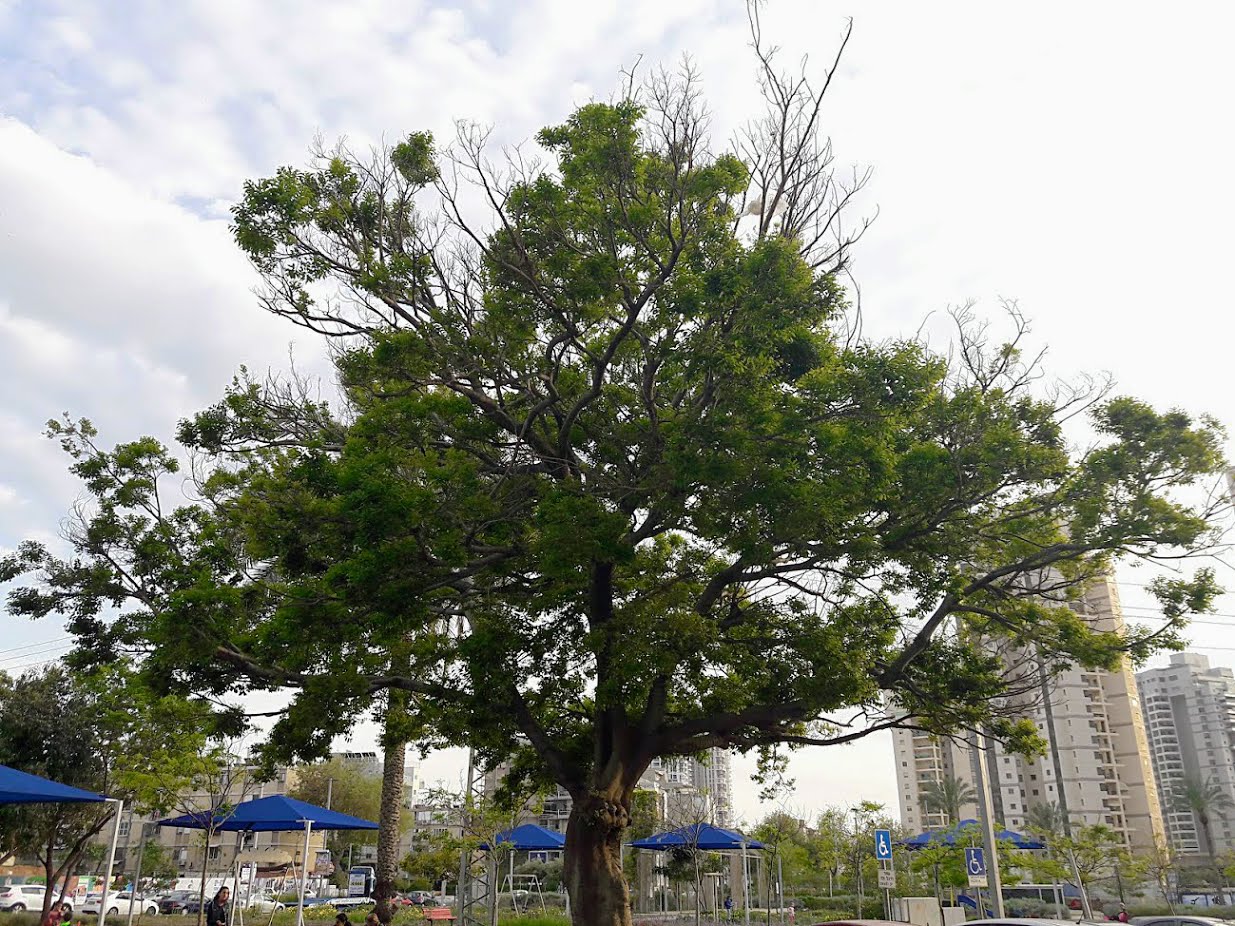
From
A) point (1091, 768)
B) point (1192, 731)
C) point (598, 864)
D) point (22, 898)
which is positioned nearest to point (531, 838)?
point (598, 864)

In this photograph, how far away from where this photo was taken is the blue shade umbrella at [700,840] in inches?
1005

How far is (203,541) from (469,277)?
5464 mm

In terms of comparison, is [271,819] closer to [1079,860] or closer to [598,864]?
[598,864]

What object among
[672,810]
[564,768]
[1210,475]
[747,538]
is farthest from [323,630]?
[672,810]

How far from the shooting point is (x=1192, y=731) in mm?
103562

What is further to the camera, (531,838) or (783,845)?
(783,845)

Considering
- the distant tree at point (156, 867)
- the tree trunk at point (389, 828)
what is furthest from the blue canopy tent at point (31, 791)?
the distant tree at point (156, 867)

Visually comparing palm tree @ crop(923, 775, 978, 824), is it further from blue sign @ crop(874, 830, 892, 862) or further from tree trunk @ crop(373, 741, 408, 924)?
tree trunk @ crop(373, 741, 408, 924)

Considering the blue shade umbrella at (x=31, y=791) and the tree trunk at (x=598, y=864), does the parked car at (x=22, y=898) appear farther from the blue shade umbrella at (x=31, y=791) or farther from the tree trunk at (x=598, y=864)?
the tree trunk at (x=598, y=864)

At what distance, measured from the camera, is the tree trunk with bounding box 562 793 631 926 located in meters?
11.9

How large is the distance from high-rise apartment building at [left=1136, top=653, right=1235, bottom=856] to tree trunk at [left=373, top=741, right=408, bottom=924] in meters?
85.9

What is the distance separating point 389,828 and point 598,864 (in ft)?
30.3

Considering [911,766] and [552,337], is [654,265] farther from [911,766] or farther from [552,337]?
[911,766]

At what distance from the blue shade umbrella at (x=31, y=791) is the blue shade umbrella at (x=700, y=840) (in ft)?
56.3
